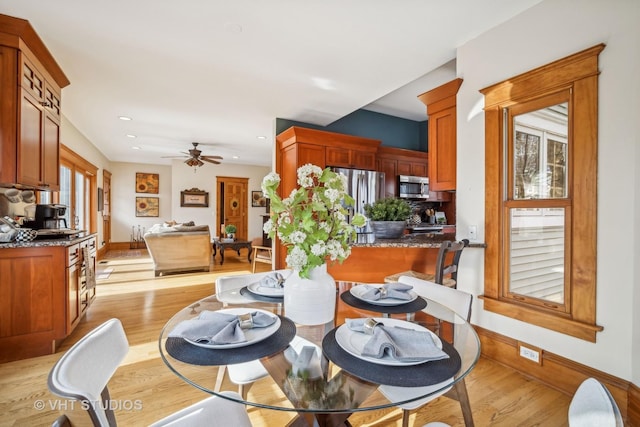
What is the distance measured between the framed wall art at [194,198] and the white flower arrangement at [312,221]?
830 cm

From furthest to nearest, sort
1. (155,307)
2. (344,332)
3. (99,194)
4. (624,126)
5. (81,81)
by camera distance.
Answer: (99,194), (155,307), (81,81), (624,126), (344,332)

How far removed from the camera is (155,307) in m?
3.68

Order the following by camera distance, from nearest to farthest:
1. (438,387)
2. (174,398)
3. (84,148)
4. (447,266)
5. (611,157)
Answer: (438,387) → (611,157) → (174,398) → (447,266) → (84,148)

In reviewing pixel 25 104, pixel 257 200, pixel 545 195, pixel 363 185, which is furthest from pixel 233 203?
pixel 545 195

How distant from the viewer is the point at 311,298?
1184mm

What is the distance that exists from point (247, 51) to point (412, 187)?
3.70 meters

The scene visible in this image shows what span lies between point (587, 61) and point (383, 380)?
7.11 ft

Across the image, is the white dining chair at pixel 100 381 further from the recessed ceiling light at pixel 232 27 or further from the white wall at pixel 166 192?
the white wall at pixel 166 192

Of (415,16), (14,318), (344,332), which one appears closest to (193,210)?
(14,318)

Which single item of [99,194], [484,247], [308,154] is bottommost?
[484,247]

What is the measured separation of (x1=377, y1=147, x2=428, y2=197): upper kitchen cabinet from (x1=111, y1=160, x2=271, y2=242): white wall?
5.61 metres

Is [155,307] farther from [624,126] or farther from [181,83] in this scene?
[624,126]

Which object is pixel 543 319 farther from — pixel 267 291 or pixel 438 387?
pixel 267 291

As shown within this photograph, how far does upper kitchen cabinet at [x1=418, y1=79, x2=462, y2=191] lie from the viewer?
277 cm
